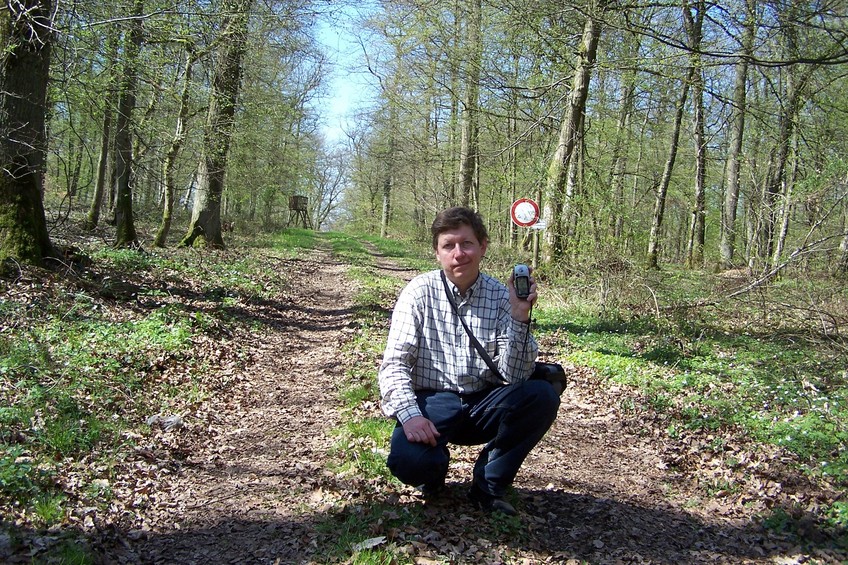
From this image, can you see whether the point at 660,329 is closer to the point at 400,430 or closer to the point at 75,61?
the point at 400,430

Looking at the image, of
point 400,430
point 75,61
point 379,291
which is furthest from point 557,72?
point 400,430

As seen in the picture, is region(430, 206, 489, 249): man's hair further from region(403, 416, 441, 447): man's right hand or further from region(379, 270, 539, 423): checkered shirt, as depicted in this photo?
region(403, 416, 441, 447): man's right hand

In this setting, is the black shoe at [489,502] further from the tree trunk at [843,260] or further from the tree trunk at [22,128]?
the tree trunk at [843,260]

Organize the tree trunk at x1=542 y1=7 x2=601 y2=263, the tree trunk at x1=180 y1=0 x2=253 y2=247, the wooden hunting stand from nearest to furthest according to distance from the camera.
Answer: the tree trunk at x1=542 y1=7 x2=601 y2=263 < the tree trunk at x1=180 y1=0 x2=253 y2=247 < the wooden hunting stand

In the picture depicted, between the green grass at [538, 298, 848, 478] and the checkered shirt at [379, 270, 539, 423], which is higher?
the checkered shirt at [379, 270, 539, 423]

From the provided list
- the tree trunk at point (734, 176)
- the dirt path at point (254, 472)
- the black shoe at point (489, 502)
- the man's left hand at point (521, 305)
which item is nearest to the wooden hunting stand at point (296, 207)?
the tree trunk at point (734, 176)

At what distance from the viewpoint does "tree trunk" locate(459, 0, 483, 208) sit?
13203mm

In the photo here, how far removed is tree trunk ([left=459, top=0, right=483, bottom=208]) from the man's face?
963cm

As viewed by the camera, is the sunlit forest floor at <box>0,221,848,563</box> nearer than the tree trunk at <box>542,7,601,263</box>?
Yes

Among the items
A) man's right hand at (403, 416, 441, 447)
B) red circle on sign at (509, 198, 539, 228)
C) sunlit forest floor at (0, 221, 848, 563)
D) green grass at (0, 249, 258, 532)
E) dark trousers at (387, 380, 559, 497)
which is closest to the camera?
man's right hand at (403, 416, 441, 447)

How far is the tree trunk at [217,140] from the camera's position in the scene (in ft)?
46.2

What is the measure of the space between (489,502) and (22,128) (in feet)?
24.8

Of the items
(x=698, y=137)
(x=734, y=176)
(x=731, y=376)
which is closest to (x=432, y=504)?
(x=731, y=376)

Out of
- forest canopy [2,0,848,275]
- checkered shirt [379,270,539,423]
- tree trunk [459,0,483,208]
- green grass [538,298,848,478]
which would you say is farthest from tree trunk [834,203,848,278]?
checkered shirt [379,270,539,423]
